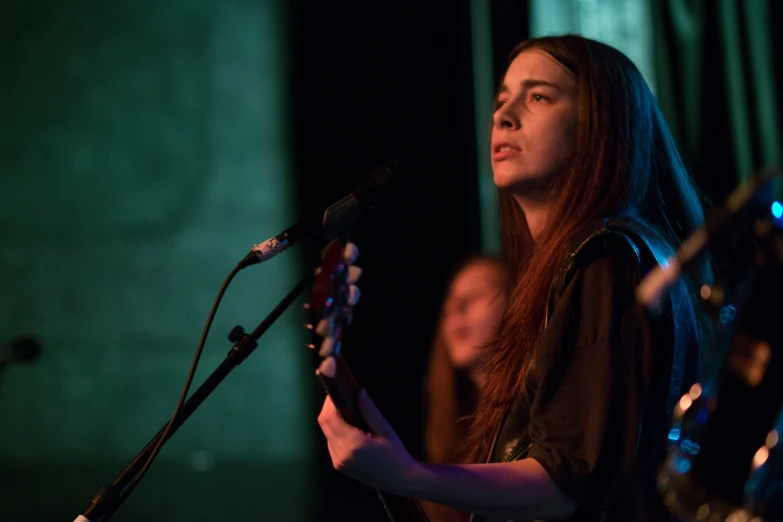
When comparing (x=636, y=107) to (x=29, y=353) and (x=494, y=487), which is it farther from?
(x=29, y=353)

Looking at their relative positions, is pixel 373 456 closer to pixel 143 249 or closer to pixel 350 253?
pixel 350 253

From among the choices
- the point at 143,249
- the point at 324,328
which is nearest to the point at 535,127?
the point at 324,328

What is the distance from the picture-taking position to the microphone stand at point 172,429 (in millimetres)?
1453

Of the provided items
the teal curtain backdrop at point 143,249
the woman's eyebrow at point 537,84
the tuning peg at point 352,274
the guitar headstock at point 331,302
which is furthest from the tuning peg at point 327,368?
the teal curtain backdrop at point 143,249

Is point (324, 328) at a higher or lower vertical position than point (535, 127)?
lower

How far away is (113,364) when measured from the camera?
12.4 feet

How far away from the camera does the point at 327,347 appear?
1296 millimetres

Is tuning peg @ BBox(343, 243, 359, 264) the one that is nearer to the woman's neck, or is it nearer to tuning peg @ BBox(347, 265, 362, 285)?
tuning peg @ BBox(347, 265, 362, 285)

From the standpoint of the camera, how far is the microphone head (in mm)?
1500

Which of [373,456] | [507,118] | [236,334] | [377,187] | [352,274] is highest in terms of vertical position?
[507,118]

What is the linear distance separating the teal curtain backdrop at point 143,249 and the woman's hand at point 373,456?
2435 mm

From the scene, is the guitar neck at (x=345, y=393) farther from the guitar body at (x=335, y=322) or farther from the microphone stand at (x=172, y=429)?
the microphone stand at (x=172, y=429)

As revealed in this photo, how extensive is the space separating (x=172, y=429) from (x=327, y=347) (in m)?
0.37

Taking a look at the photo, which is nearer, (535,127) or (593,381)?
(593,381)
